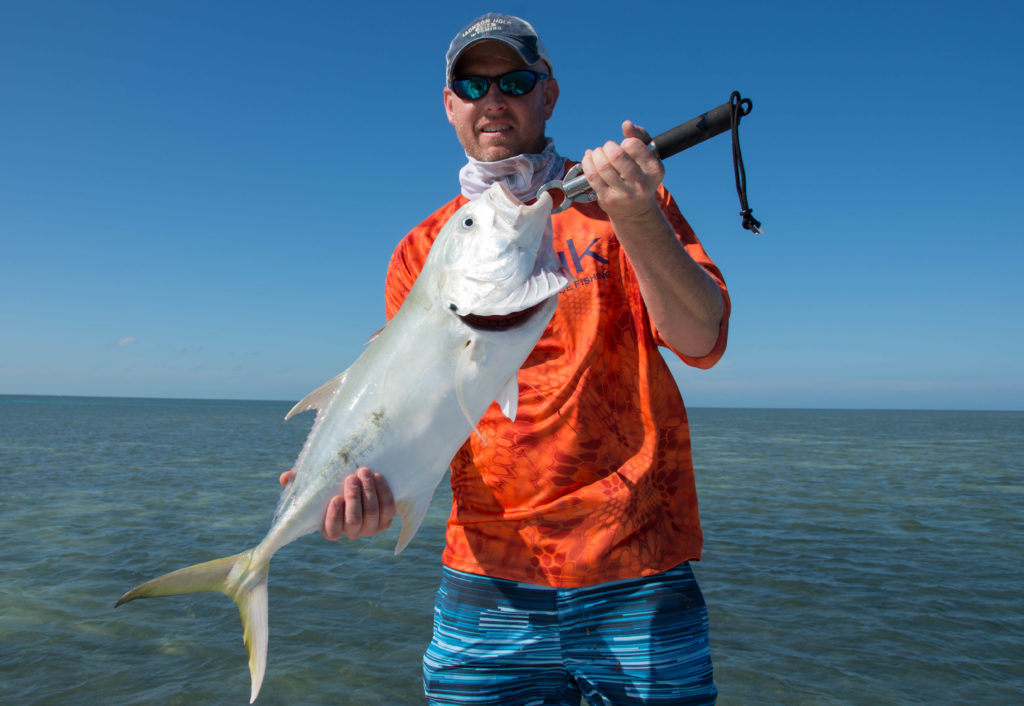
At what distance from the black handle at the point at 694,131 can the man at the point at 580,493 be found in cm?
22

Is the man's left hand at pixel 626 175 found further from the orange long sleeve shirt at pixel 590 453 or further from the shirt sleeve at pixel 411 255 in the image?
the shirt sleeve at pixel 411 255

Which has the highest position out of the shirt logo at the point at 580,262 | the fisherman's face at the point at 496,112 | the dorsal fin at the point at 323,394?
the fisherman's face at the point at 496,112

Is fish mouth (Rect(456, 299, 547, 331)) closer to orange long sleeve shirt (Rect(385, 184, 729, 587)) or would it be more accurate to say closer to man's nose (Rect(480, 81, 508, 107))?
orange long sleeve shirt (Rect(385, 184, 729, 587))

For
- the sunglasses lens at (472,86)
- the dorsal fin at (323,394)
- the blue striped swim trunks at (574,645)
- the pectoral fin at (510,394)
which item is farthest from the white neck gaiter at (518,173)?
the blue striped swim trunks at (574,645)

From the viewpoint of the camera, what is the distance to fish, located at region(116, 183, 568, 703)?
2.11 meters

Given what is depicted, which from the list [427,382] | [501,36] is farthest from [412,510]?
[501,36]

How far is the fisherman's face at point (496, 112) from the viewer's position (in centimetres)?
276

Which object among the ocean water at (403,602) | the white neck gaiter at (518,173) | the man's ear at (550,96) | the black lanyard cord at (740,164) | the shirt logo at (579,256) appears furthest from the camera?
the ocean water at (403,602)

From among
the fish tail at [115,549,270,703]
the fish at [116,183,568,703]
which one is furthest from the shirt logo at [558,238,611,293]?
the fish tail at [115,549,270,703]

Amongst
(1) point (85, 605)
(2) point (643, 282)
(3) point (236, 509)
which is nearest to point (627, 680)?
(2) point (643, 282)

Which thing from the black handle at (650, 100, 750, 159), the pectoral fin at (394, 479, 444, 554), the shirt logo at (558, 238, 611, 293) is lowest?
the pectoral fin at (394, 479, 444, 554)

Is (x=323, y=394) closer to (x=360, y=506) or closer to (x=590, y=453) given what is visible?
(x=360, y=506)

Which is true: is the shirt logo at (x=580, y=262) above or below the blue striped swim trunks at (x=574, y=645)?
above

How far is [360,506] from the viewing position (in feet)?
7.47
